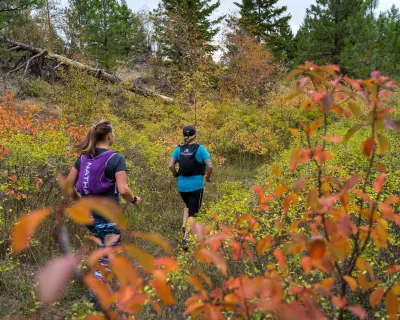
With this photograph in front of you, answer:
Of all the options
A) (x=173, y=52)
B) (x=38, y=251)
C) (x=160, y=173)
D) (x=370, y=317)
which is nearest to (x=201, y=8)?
(x=173, y=52)

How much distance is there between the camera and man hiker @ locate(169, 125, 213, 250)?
4.69 metres

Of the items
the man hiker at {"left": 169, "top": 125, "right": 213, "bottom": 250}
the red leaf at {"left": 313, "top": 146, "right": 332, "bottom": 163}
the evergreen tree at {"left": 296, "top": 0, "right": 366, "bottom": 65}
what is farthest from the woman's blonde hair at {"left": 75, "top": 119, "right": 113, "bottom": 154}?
the evergreen tree at {"left": 296, "top": 0, "right": 366, "bottom": 65}

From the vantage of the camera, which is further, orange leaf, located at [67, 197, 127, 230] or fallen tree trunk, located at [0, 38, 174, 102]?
fallen tree trunk, located at [0, 38, 174, 102]

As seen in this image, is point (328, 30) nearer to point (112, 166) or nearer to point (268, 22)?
point (268, 22)

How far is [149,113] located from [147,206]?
9.21 metres

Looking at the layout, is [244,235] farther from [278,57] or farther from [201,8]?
[278,57]

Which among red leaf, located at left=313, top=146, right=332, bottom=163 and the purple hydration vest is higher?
red leaf, located at left=313, top=146, right=332, bottom=163

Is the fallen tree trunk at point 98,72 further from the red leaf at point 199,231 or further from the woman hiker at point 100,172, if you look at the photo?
the red leaf at point 199,231

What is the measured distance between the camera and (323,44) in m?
21.6

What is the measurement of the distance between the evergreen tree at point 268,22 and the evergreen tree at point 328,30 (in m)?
4.95

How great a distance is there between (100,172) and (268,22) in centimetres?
2849

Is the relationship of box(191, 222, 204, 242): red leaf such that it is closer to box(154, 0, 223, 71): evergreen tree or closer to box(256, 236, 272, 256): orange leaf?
box(256, 236, 272, 256): orange leaf

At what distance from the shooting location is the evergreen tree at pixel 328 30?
20.8 metres

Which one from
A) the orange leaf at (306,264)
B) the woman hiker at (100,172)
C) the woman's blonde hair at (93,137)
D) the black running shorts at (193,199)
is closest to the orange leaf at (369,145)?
the orange leaf at (306,264)
